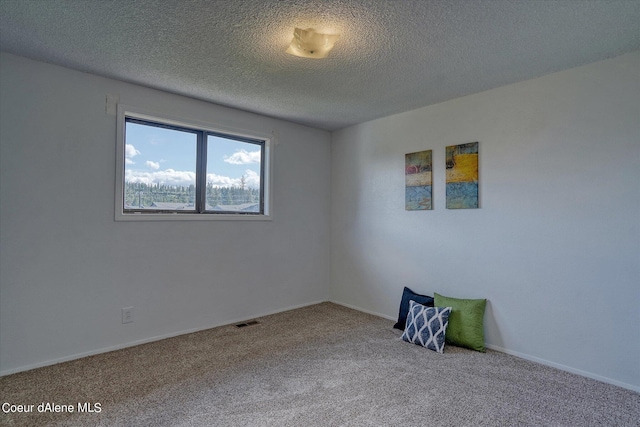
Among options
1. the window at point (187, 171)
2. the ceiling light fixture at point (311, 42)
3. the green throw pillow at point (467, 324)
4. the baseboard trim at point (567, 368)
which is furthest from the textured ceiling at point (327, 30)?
the baseboard trim at point (567, 368)

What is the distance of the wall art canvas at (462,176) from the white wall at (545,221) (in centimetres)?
8

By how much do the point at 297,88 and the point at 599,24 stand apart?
2159 mm

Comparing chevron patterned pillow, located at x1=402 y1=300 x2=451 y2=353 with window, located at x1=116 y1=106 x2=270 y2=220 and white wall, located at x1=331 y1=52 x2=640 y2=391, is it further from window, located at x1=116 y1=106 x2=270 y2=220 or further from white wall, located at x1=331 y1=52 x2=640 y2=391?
window, located at x1=116 y1=106 x2=270 y2=220

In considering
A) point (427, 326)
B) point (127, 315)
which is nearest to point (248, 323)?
point (127, 315)

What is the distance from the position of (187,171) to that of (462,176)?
2.80m

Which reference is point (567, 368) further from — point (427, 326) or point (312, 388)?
point (312, 388)

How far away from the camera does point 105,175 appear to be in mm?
2793

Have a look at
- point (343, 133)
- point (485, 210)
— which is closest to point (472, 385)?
point (485, 210)

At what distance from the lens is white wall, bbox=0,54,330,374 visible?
241 cm

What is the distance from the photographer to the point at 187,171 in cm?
338

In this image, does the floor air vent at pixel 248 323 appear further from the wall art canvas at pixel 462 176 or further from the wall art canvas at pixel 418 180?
the wall art canvas at pixel 462 176

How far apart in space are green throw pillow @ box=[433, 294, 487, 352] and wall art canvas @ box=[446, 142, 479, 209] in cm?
92

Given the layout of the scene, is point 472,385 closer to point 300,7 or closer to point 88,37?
point 300,7

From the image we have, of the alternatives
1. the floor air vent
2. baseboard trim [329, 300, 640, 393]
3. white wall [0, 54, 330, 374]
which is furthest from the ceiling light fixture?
baseboard trim [329, 300, 640, 393]
